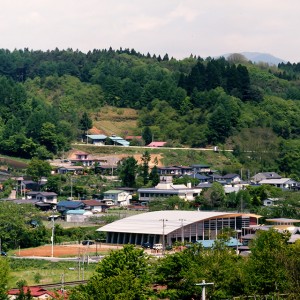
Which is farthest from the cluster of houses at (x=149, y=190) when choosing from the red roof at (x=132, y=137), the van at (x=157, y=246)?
the van at (x=157, y=246)

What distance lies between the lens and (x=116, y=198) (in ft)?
153

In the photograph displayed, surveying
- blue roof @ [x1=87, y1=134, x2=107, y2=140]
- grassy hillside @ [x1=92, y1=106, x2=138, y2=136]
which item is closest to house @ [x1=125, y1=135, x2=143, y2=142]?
grassy hillside @ [x1=92, y1=106, x2=138, y2=136]

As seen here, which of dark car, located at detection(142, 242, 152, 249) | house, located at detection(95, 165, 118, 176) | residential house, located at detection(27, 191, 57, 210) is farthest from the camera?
house, located at detection(95, 165, 118, 176)

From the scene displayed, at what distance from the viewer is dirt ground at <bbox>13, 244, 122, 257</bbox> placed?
1325 inches

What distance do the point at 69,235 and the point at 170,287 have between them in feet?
54.4

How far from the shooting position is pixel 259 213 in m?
42.7

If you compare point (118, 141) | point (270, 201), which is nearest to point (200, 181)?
point (270, 201)

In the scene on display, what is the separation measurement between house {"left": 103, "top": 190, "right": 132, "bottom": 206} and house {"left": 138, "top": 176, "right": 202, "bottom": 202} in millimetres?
793

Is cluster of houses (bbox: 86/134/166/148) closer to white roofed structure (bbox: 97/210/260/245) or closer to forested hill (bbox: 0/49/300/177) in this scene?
forested hill (bbox: 0/49/300/177)

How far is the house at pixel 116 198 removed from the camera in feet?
152

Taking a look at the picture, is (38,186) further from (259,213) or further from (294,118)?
(294,118)

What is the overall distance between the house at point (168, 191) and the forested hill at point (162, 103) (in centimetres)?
819

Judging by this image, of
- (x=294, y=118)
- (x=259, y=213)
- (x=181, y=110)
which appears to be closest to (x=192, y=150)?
(x=181, y=110)

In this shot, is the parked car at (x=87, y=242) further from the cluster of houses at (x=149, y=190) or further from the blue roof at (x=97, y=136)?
the blue roof at (x=97, y=136)
